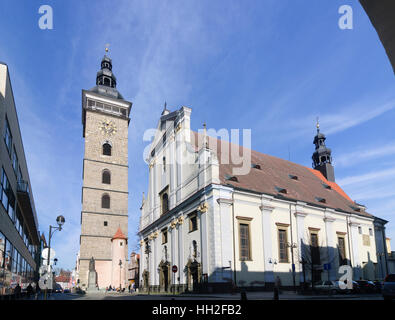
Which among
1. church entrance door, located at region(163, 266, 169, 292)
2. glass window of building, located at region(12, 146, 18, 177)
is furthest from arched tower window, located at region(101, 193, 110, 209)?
glass window of building, located at region(12, 146, 18, 177)

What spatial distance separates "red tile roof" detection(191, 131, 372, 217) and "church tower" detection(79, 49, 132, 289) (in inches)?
1031

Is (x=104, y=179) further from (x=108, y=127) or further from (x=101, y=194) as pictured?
(x=108, y=127)

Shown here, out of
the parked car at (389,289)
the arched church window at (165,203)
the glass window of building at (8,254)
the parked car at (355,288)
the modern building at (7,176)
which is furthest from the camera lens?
the arched church window at (165,203)

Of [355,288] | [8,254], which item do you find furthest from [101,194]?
[355,288]

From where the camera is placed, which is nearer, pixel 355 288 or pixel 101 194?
pixel 355 288

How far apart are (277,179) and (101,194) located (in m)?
31.6

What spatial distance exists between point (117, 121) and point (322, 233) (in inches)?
1653

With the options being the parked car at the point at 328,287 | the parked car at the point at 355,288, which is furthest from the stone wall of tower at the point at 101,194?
the parked car at the point at 355,288

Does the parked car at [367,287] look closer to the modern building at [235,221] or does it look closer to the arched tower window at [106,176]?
the modern building at [235,221]

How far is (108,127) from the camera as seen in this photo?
207 ft

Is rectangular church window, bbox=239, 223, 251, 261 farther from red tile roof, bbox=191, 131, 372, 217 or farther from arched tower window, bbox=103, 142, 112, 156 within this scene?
arched tower window, bbox=103, 142, 112, 156

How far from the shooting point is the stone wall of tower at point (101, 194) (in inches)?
2132

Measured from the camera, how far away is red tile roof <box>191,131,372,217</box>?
3294 cm

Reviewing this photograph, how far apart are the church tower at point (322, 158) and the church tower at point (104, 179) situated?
31.2 metres
